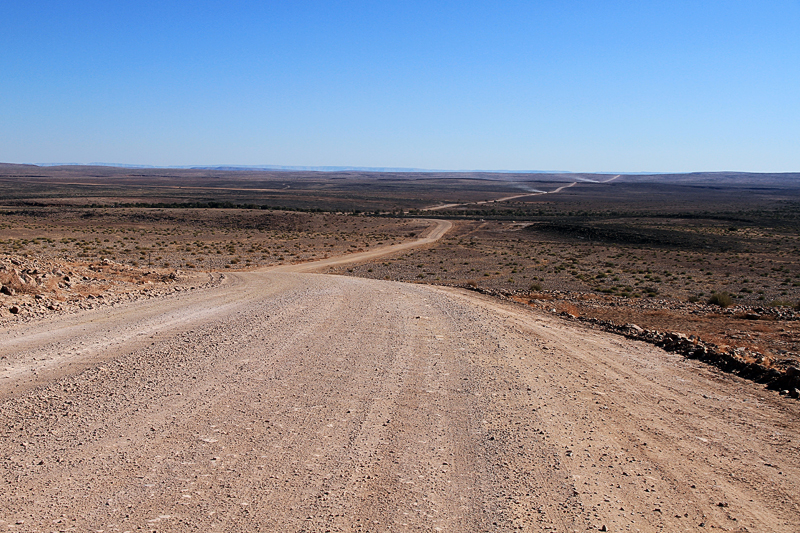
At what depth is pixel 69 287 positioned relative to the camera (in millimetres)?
16656

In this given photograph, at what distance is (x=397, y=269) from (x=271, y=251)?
48.3 feet

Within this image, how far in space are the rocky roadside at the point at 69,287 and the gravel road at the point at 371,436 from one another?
6.21 feet

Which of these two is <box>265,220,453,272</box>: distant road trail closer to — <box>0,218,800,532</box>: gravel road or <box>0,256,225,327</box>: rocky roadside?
<box>0,256,225,327</box>: rocky roadside

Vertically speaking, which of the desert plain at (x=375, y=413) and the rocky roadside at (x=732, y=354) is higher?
the desert plain at (x=375, y=413)

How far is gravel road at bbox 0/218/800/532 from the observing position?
5070 millimetres

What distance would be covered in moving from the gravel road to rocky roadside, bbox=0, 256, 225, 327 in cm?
189

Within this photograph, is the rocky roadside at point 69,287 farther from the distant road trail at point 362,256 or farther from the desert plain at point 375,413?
the distant road trail at point 362,256

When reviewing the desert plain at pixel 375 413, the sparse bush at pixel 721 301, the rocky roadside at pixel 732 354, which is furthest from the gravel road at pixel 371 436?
the sparse bush at pixel 721 301

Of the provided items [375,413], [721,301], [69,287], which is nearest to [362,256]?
[721,301]

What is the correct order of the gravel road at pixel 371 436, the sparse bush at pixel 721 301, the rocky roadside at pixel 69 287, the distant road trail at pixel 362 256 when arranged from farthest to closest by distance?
the distant road trail at pixel 362 256
the sparse bush at pixel 721 301
the rocky roadside at pixel 69 287
the gravel road at pixel 371 436

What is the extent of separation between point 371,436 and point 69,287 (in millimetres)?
13702

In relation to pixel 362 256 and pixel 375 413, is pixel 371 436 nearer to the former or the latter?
pixel 375 413

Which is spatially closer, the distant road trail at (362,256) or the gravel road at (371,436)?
the gravel road at (371,436)

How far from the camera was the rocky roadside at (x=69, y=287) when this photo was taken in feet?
44.1
